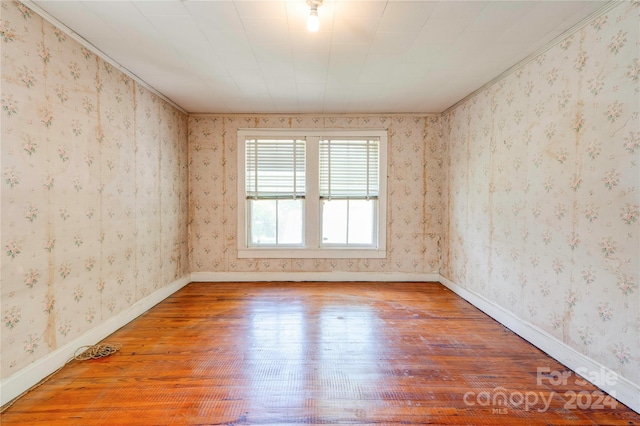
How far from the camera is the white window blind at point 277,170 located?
4094 mm

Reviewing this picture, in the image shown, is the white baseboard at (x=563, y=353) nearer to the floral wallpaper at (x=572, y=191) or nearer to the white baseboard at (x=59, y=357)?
the floral wallpaper at (x=572, y=191)

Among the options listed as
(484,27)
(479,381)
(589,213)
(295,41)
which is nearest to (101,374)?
(479,381)

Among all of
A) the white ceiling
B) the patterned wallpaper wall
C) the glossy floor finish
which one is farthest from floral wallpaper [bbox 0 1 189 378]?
the patterned wallpaper wall

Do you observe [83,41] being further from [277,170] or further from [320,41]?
[277,170]

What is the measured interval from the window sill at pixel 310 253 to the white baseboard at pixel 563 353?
1421mm

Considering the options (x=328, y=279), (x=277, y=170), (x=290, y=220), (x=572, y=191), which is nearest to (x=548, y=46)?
(x=572, y=191)

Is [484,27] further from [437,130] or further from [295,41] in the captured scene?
[437,130]

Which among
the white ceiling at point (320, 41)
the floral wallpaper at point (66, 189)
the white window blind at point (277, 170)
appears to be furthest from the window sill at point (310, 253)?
the white ceiling at point (320, 41)

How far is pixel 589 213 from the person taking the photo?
1.87 m

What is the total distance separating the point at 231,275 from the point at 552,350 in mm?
3702

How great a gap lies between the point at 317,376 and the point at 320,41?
2486mm

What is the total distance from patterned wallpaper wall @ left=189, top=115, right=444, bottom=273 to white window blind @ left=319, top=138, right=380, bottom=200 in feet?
0.78

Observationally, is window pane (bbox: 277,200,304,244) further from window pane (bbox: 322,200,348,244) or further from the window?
window pane (bbox: 322,200,348,244)

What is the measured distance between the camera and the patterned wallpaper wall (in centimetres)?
404
